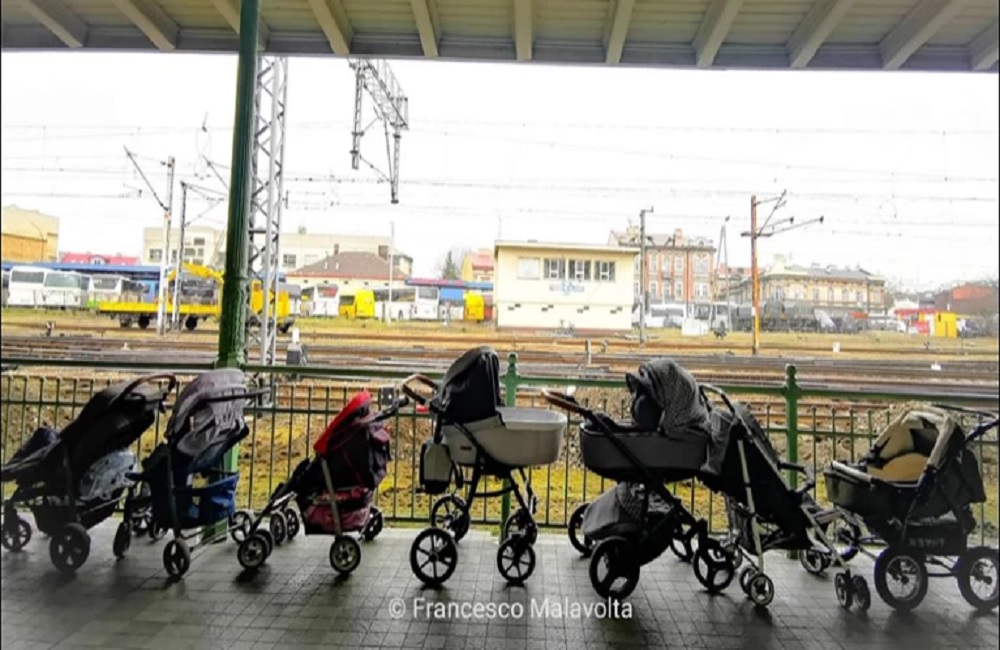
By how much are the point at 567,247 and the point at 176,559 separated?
534cm

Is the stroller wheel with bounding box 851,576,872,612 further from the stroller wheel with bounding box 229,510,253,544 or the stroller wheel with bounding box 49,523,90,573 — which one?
the stroller wheel with bounding box 49,523,90,573

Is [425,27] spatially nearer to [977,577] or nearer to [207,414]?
[207,414]

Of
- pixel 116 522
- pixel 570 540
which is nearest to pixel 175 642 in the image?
pixel 116 522

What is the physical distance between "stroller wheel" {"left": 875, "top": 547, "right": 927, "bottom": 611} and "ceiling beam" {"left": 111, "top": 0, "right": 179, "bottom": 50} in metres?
5.09

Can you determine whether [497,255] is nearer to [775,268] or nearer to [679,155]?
[679,155]

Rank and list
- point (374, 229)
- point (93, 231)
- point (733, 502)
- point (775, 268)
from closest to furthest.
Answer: point (733, 502)
point (93, 231)
point (775, 268)
point (374, 229)

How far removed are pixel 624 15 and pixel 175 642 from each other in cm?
383

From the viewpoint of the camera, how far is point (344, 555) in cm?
252

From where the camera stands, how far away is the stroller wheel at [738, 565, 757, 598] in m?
2.34

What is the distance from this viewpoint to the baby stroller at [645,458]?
2.28 meters

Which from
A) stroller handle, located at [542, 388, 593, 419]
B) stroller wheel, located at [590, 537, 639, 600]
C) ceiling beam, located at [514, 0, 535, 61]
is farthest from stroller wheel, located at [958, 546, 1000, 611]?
ceiling beam, located at [514, 0, 535, 61]

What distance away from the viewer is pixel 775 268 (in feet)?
16.7

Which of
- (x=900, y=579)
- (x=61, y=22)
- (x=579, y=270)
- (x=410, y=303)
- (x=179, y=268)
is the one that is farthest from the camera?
(x=410, y=303)

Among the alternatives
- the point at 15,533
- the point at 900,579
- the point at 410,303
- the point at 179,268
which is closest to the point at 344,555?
the point at 15,533
